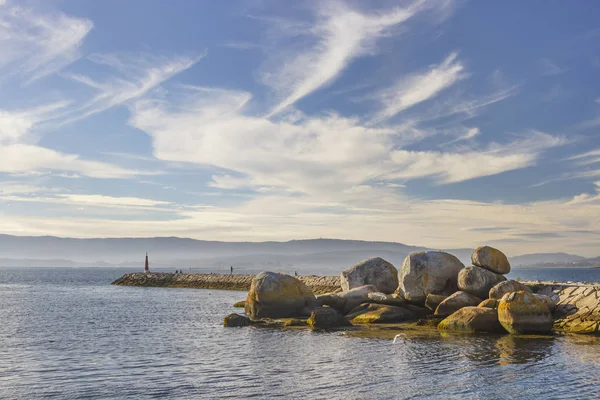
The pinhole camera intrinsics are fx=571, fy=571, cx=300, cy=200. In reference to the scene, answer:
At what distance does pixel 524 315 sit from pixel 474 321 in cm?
222

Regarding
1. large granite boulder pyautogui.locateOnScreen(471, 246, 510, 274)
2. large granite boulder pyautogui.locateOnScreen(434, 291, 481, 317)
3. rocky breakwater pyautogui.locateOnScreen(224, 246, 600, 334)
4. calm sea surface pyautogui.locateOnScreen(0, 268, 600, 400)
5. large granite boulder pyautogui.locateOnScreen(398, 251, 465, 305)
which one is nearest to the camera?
calm sea surface pyautogui.locateOnScreen(0, 268, 600, 400)

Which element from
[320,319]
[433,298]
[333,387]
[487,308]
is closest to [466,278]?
[433,298]

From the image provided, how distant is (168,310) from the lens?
43.2m

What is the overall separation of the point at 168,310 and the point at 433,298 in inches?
837

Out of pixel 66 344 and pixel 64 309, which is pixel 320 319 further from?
pixel 64 309

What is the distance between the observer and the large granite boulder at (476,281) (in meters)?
30.7

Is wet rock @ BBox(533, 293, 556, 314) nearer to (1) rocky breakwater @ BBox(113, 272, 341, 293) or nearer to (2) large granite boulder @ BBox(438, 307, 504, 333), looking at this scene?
(2) large granite boulder @ BBox(438, 307, 504, 333)

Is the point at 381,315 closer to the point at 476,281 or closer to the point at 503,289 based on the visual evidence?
the point at 476,281

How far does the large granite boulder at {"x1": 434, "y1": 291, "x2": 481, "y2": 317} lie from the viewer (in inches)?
1172

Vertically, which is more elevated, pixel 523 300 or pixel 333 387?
pixel 523 300

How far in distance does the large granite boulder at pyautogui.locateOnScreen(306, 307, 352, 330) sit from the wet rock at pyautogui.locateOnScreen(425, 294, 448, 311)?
496cm

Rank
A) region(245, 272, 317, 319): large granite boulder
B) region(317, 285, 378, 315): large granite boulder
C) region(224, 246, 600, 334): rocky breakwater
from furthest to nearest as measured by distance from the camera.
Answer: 1. region(317, 285, 378, 315): large granite boulder
2. region(245, 272, 317, 319): large granite boulder
3. region(224, 246, 600, 334): rocky breakwater

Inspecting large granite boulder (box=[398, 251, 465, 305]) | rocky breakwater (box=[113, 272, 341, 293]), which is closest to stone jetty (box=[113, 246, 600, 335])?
large granite boulder (box=[398, 251, 465, 305])

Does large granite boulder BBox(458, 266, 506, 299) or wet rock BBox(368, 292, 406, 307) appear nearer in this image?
large granite boulder BBox(458, 266, 506, 299)
